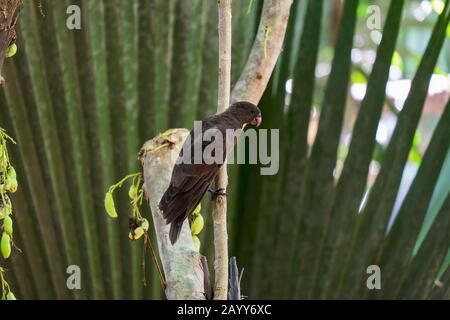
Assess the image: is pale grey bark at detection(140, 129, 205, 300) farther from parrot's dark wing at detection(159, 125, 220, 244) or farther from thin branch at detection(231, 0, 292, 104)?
thin branch at detection(231, 0, 292, 104)

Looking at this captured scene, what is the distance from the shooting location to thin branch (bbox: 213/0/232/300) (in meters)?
1.59

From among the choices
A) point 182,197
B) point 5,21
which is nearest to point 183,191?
point 182,197

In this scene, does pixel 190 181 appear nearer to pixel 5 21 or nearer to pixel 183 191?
pixel 183 191

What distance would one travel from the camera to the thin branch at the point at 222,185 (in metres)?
1.59

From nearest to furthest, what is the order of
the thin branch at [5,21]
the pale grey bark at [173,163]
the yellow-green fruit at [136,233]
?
the thin branch at [5,21], the pale grey bark at [173,163], the yellow-green fruit at [136,233]

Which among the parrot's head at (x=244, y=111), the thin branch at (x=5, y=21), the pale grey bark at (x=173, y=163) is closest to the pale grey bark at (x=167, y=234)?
the pale grey bark at (x=173, y=163)

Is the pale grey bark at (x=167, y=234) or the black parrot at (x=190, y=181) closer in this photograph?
the pale grey bark at (x=167, y=234)

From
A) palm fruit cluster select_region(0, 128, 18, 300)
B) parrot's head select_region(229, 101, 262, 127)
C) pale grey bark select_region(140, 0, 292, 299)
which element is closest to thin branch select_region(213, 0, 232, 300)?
pale grey bark select_region(140, 0, 292, 299)

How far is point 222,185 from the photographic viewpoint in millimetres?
1740

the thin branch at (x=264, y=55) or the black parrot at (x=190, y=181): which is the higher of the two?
the thin branch at (x=264, y=55)

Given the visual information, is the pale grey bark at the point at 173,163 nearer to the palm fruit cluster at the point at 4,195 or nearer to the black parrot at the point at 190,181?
the black parrot at the point at 190,181
